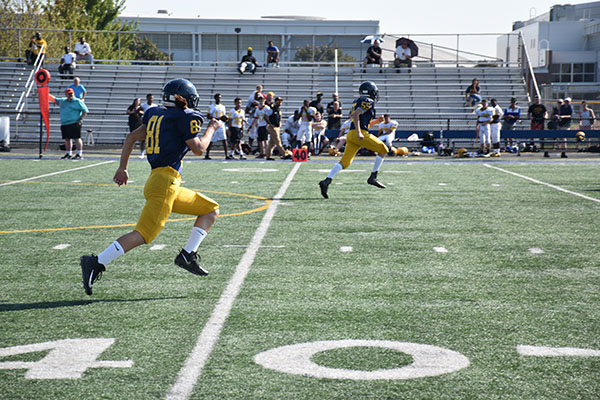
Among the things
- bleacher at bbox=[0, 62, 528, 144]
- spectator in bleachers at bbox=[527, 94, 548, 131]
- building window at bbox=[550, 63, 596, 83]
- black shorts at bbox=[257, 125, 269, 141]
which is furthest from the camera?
building window at bbox=[550, 63, 596, 83]

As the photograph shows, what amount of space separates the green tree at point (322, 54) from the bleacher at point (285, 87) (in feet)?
3.33

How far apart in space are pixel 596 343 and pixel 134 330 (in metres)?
2.78

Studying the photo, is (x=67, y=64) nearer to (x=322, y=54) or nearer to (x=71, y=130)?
(x=322, y=54)

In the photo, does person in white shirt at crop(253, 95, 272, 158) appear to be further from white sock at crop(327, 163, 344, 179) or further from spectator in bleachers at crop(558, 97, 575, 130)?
spectator in bleachers at crop(558, 97, 575, 130)

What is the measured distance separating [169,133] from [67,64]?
30.8m

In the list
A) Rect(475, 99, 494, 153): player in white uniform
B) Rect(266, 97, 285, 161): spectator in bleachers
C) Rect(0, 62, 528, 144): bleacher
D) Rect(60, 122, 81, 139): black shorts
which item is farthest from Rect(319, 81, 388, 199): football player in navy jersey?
Rect(0, 62, 528, 144): bleacher

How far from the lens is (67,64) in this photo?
35094mm

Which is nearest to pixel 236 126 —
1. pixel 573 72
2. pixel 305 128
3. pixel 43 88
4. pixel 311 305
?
pixel 305 128

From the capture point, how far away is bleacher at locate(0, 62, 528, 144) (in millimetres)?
33438

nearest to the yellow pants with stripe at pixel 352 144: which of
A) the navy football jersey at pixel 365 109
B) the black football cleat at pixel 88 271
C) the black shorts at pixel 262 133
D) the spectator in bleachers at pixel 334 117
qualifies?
the navy football jersey at pixel 365 109

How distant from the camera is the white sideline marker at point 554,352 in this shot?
4500 mm

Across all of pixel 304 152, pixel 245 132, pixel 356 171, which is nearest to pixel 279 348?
pixel 356 171

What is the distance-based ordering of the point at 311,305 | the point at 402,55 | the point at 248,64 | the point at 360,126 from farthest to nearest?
1. the point at 248,64
2. the point at 402,55
3. the point at 360,126
4. the point at 311,305

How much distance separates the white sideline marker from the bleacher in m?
28.7
